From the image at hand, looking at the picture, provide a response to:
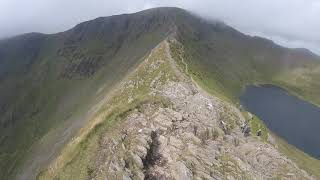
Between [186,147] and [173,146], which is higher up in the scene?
[173,146]

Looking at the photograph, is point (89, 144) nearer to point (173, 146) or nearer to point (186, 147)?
point (173, 146)

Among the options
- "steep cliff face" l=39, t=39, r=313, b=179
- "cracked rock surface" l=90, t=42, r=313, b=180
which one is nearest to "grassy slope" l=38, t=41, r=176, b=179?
"steep cliff face" l=39, t=39, r=313, b=179

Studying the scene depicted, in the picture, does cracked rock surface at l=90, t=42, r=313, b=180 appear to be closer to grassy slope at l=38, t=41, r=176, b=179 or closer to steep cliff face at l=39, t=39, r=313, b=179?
steep cliff face at l=39, t=39, r=313, b=179

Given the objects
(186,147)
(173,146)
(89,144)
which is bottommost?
(186,147)

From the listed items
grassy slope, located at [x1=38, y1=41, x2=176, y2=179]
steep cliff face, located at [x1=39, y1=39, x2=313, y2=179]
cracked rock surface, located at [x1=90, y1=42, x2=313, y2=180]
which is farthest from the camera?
grassy slope, located at [x1=38, y1=41, x2=176, y2=179]

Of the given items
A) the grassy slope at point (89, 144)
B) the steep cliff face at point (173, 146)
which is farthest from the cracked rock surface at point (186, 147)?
the grassy slope at point (89, 144)

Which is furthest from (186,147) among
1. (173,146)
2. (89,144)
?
(89,144)

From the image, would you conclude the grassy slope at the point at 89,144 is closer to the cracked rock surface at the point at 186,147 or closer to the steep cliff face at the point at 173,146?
the steep cliff face at the point at 173,146

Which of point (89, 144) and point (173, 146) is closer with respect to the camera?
point (173, 146)

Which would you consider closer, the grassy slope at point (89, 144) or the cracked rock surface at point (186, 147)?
the cracked rock surface at point (186, 147)
